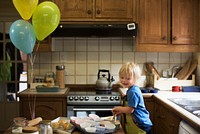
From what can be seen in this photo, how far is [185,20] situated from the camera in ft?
11.6

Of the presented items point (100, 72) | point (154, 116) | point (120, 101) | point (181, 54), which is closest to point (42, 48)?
point (100, 72)

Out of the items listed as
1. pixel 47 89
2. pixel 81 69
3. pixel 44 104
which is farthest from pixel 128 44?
pixel 44 104

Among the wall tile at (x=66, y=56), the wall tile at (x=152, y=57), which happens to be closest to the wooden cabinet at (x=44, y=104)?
the wall tile at (x=66, y=56)

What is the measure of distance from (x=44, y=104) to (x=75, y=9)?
3.76ft

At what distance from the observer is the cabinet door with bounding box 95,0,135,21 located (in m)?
3.52

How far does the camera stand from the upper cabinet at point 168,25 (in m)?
3.54

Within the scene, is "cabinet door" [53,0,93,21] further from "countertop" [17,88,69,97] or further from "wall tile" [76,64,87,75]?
"countertop" [17,88,69,97]

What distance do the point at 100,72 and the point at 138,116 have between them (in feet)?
4.93

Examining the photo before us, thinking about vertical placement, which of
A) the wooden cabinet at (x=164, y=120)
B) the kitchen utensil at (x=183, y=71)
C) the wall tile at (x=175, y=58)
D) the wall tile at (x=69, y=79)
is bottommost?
the wooden cabinet at (x=164, y=120)

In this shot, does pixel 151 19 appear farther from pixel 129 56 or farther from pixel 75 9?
pixel 75 9

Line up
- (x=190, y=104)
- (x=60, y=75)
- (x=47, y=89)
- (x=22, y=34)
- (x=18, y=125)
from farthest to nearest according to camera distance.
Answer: (x=60, y=75), (x=47, y=89), (x=190, y=104), (x=22, y=34), (x=18, y=125)

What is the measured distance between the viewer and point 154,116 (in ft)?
10.8

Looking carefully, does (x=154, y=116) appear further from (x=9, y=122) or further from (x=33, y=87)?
(x=9, y=122)

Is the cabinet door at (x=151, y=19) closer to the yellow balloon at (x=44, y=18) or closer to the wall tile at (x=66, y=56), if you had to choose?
the wall tile at (x=66, y=56)
